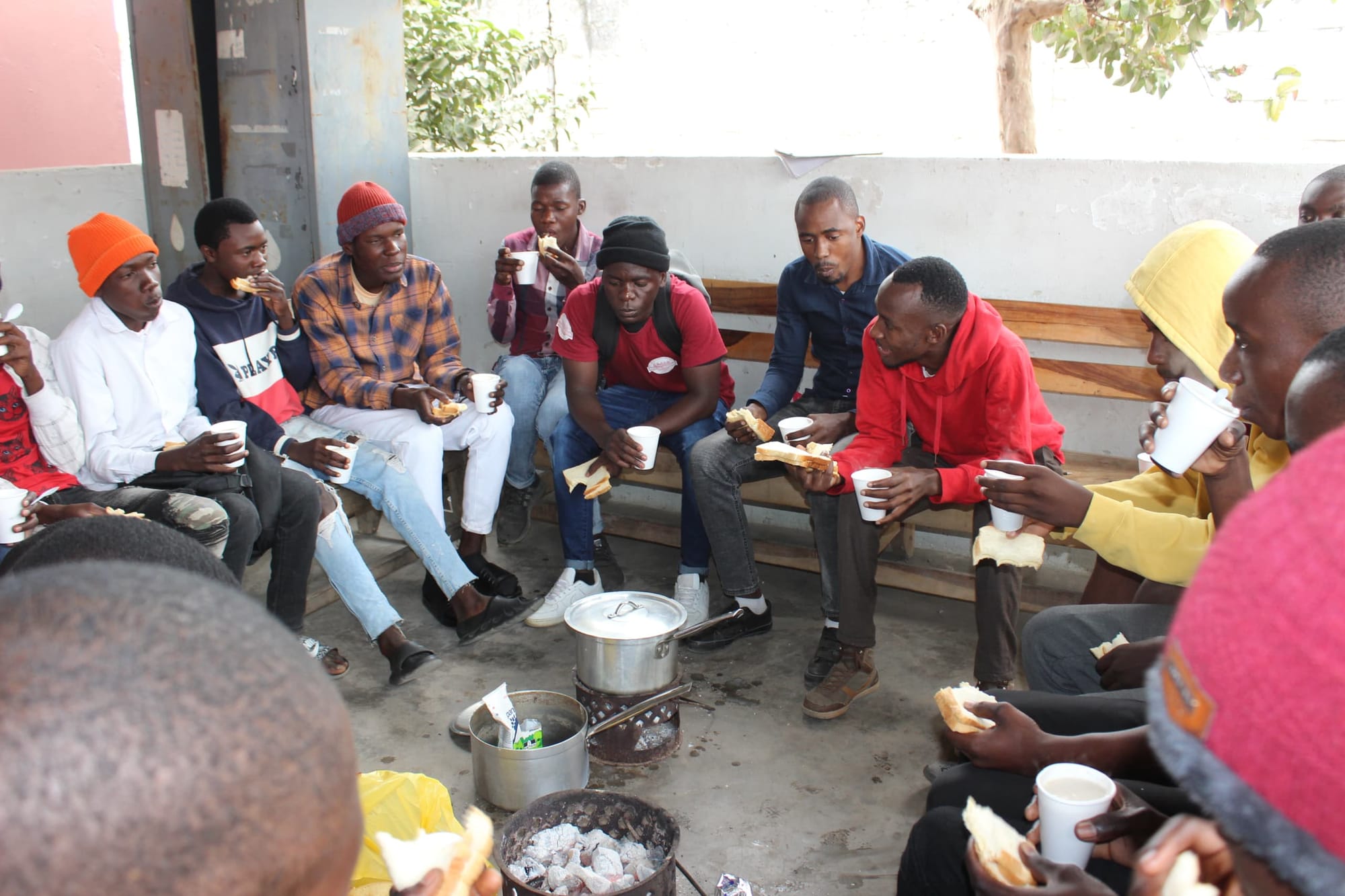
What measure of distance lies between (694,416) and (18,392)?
241 centimetres

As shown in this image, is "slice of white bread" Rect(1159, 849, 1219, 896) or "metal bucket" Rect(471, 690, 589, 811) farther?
"metal bucket" Rect(471, 690, 589, 811)

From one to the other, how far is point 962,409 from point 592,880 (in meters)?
2.06

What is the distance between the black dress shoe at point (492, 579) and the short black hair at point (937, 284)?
2.05m

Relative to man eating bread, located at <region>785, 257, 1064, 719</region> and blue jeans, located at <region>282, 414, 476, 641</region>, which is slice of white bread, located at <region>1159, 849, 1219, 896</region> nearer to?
man eating bread, located at <region>785, 257, 1064, 719</region>

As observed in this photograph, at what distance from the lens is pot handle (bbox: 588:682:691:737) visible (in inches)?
120

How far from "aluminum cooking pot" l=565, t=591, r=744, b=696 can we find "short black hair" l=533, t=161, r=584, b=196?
2328 millimetres

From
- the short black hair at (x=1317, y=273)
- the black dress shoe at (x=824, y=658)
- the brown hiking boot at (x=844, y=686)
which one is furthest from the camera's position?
the black dress shoe at (x=824, y=658)

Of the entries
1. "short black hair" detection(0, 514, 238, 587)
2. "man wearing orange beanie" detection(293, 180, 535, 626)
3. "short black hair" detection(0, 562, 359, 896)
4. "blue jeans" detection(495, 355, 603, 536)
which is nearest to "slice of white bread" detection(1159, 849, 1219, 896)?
"short black hair" detection(0, 562, 359, 896)

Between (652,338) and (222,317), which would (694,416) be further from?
(222,317)

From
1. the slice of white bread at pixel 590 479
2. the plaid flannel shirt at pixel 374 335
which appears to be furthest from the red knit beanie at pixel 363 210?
the slice of white bread at pixel 590 479

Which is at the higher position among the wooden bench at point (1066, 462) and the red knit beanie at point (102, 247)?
the red knit beanie at point (102, 247)

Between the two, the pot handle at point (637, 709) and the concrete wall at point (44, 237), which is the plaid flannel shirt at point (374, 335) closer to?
the concrete wall at point (44, 237)

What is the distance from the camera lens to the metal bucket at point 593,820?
A: 240 cm

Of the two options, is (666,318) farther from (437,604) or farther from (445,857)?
(445,857)
